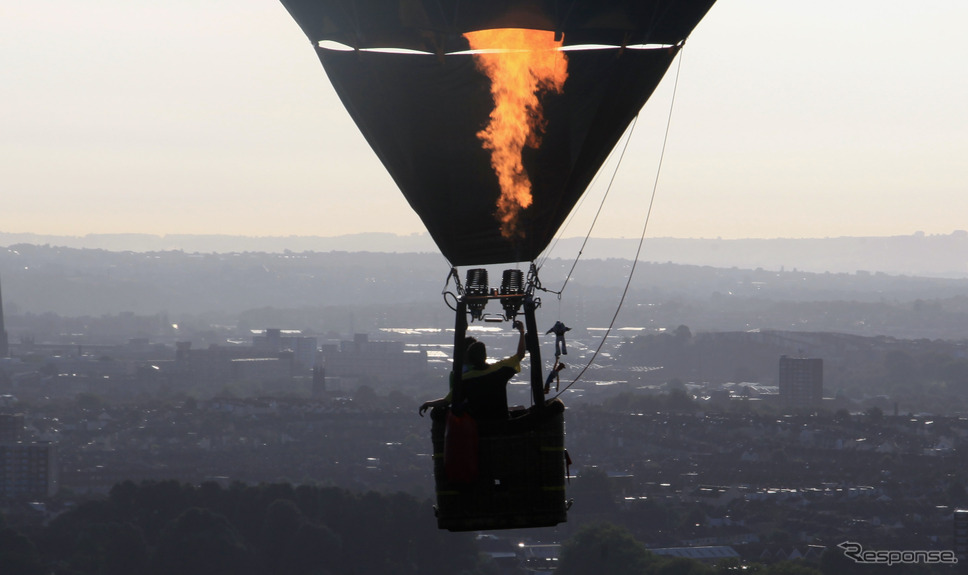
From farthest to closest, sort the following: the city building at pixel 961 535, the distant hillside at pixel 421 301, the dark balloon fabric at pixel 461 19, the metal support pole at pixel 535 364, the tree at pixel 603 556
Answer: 1. the distant hillside at pixel 421 301
2. the city building at pixel 961 535
3. the tree at pixel 603 556
4. the dark balloon fabric at pixel 461 19
5. the metal support pole at pixel 535 364

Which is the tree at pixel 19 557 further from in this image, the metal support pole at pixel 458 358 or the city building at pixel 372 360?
the city building at pixel 372 360

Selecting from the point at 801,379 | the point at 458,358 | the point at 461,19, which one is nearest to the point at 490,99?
the point at 461,19

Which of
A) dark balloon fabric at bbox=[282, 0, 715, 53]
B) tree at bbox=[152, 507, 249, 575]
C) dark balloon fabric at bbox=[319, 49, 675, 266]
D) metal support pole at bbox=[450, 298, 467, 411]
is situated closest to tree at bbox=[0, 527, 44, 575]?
tree at bbox=[152, 507, 249, 575]

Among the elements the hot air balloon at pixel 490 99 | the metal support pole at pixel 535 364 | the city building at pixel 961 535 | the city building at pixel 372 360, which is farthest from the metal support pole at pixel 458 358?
the city building at pixel 372 360

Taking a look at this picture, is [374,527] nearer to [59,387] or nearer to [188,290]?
[59,387]

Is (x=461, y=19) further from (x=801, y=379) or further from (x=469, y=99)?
(x=801, y=379)

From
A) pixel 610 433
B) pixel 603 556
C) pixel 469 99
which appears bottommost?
pixel 603 556
